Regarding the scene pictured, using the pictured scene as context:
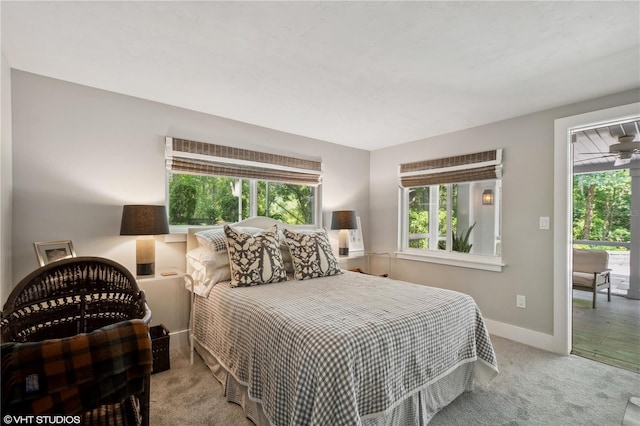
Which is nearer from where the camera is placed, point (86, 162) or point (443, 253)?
point (86, 162)

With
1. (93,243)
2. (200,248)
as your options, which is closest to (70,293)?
(93,243)

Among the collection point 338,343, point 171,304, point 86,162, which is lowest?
point 171,304

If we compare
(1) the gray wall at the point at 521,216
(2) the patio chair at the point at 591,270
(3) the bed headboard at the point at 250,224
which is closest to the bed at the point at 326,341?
(3) the bed headboard at the point at 250,224

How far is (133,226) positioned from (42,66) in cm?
129

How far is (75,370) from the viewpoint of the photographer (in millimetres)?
922

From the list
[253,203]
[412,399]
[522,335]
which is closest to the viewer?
[412,399]

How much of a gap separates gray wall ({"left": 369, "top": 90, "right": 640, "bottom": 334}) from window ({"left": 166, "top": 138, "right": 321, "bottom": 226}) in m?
1.85

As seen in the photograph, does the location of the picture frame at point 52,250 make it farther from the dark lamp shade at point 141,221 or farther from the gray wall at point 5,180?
the dark lamp shade at point 141,221

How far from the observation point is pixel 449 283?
3.70 m

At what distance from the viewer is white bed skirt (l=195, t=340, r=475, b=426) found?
164 cm

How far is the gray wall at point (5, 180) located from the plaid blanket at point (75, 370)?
1605 millimetres

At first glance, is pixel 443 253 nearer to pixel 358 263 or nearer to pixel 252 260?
pixel 358 263

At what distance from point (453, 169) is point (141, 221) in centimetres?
334

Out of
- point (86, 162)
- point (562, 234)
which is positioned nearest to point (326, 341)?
point (86, 162)
